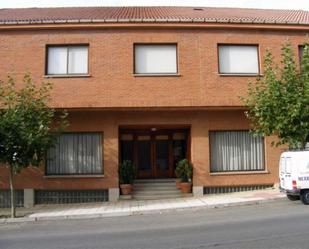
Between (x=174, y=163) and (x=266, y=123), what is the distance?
5.47m

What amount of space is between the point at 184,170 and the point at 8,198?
7.46 metres

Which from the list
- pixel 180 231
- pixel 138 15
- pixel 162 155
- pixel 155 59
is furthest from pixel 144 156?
pixel 180 231

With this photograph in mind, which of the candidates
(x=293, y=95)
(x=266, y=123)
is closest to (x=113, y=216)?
(x=266, y=123)

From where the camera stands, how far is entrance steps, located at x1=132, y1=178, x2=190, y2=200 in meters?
18.6

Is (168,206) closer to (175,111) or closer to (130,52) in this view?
(175,111)

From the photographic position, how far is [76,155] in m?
18.9

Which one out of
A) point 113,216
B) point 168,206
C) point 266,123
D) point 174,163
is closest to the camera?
point 113,216

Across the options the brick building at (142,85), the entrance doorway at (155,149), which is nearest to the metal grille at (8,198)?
the brick building at (142,85)

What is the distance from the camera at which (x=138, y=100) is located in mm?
18406

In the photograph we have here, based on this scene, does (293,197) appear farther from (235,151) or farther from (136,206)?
(136,206)

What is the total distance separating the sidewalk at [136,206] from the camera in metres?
14.7

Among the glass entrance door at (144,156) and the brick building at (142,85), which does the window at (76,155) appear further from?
the glass entrance door at (144,156)

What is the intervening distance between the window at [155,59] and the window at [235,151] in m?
3.46

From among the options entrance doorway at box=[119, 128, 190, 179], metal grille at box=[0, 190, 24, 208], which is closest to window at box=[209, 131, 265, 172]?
entrance doorway at box=[119, 128, 190, 179]
